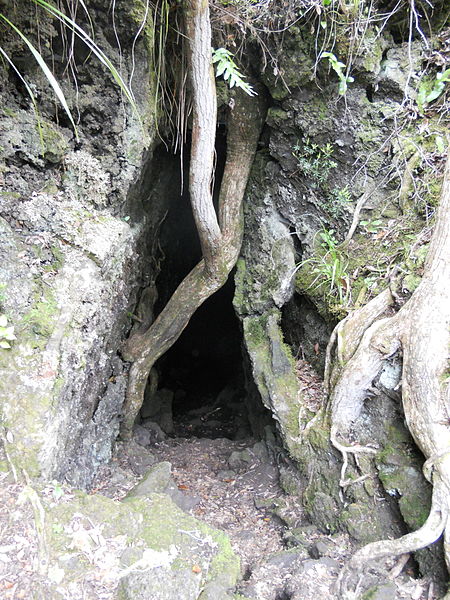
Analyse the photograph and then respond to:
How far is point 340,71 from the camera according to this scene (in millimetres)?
3676

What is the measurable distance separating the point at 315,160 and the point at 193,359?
633 centimetres

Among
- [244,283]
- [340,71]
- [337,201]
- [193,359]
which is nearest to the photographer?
[340,71]

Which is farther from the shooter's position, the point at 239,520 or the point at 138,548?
the point at 239,520

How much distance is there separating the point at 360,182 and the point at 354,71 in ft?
3.34

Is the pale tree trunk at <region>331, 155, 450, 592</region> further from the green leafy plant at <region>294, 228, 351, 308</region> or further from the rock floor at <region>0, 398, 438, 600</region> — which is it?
the green leafy plant at <region>294, 228, 351, 308</region>

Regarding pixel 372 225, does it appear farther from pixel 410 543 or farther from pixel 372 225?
pixel 410 543

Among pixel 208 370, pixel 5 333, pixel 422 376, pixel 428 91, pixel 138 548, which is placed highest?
pixel 428 91

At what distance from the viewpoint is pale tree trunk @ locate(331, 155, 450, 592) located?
270cm

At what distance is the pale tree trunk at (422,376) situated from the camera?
270 cm

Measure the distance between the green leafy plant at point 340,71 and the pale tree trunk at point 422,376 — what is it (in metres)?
1.22

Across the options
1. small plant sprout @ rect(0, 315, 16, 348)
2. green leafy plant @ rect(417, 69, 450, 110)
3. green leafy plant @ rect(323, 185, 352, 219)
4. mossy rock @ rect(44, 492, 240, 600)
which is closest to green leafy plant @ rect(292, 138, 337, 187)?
green leafy plant @ rect(323, 185, 352, 219)

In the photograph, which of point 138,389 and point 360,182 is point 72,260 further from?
point 360,182

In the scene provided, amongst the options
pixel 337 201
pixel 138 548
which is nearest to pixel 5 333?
pixel 138 548

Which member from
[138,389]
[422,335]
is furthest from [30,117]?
[422,335]
